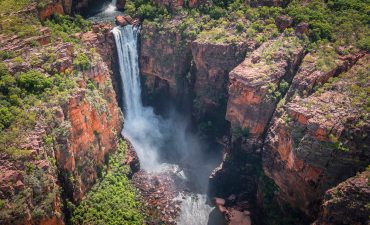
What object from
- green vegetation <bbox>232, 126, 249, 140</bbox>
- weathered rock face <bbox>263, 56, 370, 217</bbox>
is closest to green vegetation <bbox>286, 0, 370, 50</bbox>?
weathered rock face <bbox>263, 56, 370, 217</bbox>

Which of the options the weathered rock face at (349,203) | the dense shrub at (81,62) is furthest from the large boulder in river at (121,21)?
the weathered rock face at (349,203)

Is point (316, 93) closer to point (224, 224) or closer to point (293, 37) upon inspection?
point (293, 37)

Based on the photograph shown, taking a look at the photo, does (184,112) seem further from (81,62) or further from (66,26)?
(66,26)

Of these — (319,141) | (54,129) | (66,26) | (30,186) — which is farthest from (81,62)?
(319,141)

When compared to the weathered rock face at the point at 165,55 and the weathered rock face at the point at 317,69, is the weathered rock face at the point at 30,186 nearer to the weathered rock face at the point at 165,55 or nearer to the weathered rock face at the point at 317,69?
the weathered rock face at the point at 165,55

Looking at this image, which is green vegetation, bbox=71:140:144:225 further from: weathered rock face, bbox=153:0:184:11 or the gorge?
weathered rock face, bbox=153:0:184:11

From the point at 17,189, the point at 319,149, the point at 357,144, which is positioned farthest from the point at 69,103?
the point at 357,144
